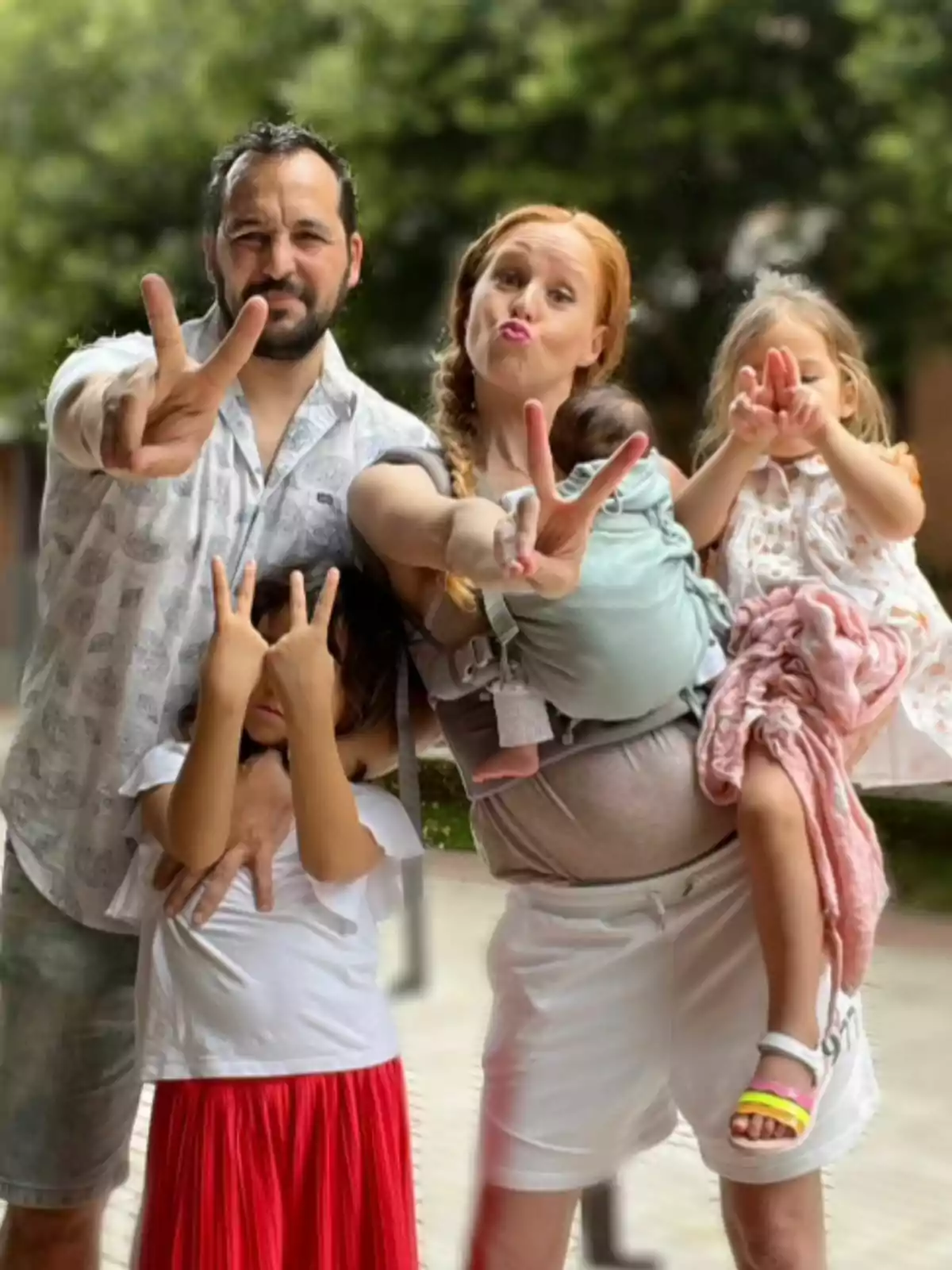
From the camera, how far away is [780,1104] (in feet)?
3.23

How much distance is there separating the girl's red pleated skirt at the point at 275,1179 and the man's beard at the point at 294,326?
565 mm

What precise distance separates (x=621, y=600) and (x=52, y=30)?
7.63 feet

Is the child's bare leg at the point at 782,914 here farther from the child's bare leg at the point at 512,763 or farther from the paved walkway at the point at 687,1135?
the paved walkway at the point at 687,1135

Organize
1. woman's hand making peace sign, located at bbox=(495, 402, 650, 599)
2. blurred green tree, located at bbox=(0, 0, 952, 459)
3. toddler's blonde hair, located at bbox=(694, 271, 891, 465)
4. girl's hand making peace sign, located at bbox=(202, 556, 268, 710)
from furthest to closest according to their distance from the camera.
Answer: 1. blurred green tree, located at bbox=(0, 0, 952, 459)
2. toddler's blonde hair, located at bbox=(694, 271, 891, 465)
3. girl's hand making peace sign, located at bbox=(202, 556, 268, 710)
4. woman's hand making peace sign, located at bbox=(495, 402, 650, 599)

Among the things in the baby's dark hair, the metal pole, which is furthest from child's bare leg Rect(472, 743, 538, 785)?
the metal pole

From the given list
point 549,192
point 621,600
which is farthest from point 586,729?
point 549,192

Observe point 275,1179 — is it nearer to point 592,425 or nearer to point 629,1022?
point 629,1022

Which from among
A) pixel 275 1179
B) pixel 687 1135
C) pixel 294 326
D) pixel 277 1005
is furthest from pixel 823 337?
pixel 687 1135

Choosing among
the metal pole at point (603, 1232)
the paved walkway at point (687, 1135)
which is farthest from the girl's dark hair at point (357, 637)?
the metal pole at point (603, 1232)

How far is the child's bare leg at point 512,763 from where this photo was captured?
1049 millimetres

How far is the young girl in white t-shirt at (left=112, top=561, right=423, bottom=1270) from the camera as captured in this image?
1047 millimetres

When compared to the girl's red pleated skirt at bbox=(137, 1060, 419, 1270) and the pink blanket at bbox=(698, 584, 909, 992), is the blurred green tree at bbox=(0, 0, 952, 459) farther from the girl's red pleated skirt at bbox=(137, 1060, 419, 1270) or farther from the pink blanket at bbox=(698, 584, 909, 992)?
the girl's red pleated skirt at bbox=(137, 1060, 419, 1270)

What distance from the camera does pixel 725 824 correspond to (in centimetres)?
109

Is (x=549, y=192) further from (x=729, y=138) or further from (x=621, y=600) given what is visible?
(x=621, y=600)
